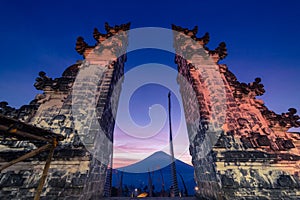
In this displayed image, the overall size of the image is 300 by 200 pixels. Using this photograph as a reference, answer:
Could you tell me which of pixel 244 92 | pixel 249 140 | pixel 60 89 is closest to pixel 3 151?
pixel 60 89

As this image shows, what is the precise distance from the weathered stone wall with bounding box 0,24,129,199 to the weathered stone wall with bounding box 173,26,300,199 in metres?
3.91

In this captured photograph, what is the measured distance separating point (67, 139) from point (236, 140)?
19.5 feet

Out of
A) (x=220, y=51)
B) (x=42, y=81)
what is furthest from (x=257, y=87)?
(x=42, y=81)

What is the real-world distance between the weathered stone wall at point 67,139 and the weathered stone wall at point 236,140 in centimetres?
391

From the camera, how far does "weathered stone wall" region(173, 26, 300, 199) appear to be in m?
4.09

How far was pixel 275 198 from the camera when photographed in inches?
152

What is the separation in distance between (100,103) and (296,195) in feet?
23.1

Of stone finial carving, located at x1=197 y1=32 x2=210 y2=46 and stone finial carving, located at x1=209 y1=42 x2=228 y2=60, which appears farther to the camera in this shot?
stone finial carving, located at x1=197 y1=32 x2=210 y2=46

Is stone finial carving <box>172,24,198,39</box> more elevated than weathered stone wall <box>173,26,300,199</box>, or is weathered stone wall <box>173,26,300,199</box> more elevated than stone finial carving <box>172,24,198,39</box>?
stone finial carving <box>172,24,198,39</box>

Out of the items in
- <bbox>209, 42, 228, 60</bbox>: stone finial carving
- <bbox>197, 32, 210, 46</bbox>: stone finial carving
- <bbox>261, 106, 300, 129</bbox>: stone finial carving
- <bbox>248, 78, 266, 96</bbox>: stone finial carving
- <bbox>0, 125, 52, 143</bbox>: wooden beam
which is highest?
<bbox>197, 32, 210, 46</bbox>: stone finial carving

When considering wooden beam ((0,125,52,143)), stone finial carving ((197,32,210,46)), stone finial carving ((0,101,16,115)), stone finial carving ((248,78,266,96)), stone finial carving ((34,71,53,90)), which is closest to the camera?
wooden beam ((0,125,52,143))

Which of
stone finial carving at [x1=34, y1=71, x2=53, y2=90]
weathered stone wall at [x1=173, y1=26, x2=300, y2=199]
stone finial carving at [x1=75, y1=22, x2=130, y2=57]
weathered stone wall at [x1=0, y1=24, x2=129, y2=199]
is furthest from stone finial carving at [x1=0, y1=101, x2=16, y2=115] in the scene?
weathered stone wall at [x1=173, y1=26, x2=300, y2=199]

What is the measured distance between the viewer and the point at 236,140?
4.89 m

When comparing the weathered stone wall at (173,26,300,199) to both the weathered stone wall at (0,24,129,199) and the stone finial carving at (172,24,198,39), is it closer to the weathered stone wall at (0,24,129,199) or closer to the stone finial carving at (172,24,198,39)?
the stone finial carving at (172,24,198,39)
